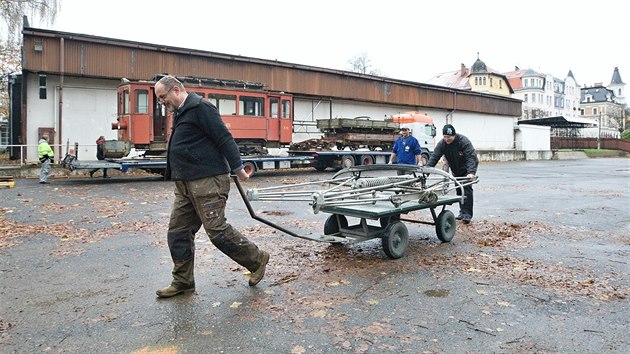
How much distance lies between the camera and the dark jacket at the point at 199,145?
441 cm

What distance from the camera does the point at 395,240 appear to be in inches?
237

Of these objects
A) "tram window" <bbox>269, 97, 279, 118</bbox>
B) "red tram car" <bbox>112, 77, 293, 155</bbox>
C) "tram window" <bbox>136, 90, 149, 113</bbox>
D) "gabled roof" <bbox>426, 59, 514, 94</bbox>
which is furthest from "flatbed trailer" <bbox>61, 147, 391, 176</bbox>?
"gabled roof" <bbox>426, 59, 514, 94</bbox>

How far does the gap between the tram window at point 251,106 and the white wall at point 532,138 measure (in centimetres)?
3497

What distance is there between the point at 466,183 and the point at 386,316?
4.33m

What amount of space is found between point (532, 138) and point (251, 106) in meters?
37.8

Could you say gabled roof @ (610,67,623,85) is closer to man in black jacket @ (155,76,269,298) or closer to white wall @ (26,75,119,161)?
white wall @ (26,75,119,161)

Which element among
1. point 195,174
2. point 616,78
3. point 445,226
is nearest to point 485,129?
point 445,226

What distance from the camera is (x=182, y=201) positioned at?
456 centimetres

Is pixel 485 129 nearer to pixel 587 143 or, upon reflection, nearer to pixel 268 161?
pixel 587 143

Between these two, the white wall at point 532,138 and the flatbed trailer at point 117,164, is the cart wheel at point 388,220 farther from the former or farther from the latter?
the white wall at point 532,138

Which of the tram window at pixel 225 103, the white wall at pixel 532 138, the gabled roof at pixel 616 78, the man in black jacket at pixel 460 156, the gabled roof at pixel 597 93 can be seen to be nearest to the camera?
the man in black jacket at pixel 460 156

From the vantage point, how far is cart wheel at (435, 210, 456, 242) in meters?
6.95

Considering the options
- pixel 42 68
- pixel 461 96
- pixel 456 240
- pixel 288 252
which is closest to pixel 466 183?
pixel 456 240

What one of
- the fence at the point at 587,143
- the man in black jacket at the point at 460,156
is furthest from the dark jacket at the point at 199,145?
the fence at the point at 587,143
